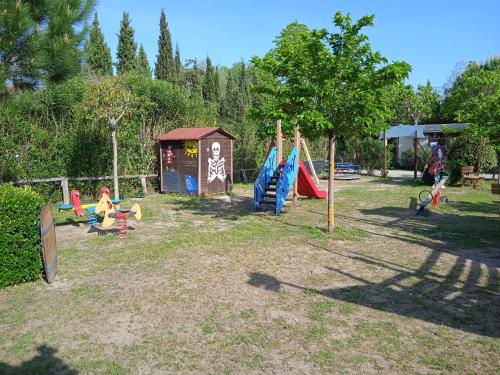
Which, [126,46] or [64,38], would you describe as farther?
[126,46]

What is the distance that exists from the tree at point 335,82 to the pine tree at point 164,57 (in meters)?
26.8

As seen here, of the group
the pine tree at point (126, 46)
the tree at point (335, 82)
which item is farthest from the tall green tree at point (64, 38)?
the pine tree at point (126, 46)

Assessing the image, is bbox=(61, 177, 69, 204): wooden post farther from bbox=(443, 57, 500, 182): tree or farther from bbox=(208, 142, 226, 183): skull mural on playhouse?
bbox=(443, 57, 500, 182): tree

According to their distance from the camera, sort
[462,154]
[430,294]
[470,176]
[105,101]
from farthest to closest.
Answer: [462,154] < [470,176] < [105,101] < [430,294]

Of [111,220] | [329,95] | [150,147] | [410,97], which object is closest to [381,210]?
[329,95]

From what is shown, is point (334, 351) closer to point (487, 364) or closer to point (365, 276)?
point (487, 364)

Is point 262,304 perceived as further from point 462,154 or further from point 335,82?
point 462,154

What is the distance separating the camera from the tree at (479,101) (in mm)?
12492

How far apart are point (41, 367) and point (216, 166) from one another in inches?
467

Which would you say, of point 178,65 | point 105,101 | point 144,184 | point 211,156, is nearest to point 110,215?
point 105,101

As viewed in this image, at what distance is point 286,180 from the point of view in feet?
38.3

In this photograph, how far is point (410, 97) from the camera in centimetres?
4156

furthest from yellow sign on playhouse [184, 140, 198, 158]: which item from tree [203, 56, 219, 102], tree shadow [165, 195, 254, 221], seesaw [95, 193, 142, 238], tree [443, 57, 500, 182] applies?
tree [203, 56, 219, 102]

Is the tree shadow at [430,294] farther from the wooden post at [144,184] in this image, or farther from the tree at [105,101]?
the wooden post at [144,184]
